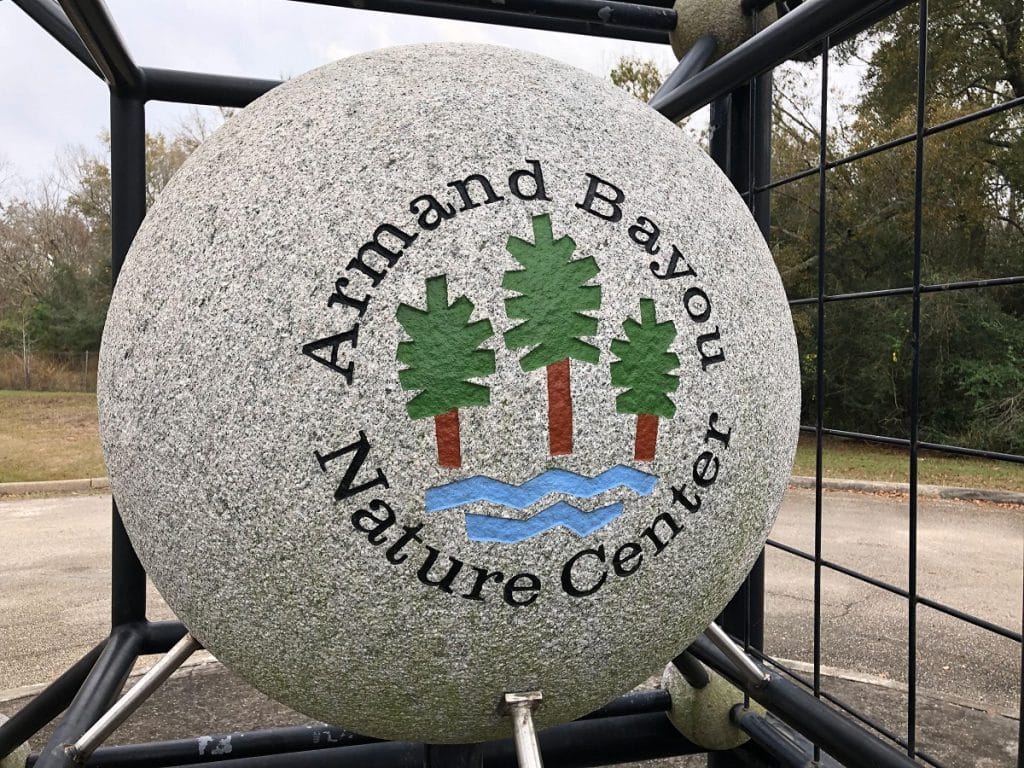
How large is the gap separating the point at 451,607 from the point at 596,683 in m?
0.32

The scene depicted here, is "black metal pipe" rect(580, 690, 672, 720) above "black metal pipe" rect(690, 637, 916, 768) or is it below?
below

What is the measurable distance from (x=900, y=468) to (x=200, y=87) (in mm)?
11508

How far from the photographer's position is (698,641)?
91.2 inches

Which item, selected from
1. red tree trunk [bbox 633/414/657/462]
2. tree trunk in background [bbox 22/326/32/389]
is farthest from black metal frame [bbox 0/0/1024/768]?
tree trunk in background [bbox 22/326/32/389]

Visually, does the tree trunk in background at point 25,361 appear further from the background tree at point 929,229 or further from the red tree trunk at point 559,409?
the red tree trunk at point 559,409

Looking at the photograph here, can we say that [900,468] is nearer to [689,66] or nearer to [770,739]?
[770,739]

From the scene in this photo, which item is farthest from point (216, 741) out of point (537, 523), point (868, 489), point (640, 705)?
point (868, 489)

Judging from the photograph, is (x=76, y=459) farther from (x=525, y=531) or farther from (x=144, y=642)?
(x=525, y=531)

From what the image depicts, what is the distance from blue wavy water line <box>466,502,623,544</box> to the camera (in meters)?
1.27

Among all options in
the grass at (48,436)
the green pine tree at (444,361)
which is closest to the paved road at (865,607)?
the grass at (48,436)

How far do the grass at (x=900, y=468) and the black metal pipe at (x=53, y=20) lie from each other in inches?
401

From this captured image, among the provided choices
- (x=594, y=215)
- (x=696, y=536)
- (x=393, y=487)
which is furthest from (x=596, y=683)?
(x=594, y=215)

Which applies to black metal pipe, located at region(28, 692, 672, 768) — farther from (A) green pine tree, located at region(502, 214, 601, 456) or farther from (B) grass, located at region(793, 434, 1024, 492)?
(B) grass, located at region(793, 434, 1024, 492)

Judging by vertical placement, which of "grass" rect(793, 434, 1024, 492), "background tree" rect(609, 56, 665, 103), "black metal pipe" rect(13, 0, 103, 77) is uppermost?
"background tree" rect(609, 56, 665, 103)
